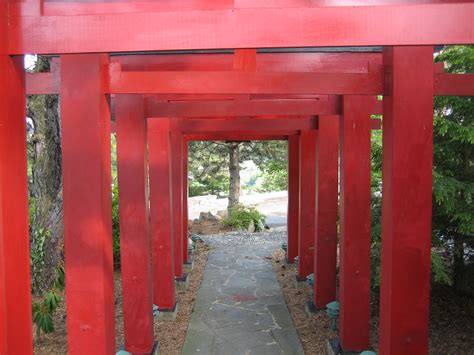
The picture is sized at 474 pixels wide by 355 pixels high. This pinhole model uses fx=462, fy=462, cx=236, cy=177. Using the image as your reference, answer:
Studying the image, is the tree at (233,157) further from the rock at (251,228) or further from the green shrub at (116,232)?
the green shrub at (116,232)

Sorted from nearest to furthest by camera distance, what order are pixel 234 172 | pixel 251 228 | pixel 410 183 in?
pixel 410 183 < pixel 251 228 < pixel 234 172

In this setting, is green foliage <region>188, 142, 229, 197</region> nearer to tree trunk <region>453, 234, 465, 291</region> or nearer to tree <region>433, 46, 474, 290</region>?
tree trunk <region>453, 234, 465, 291</region>

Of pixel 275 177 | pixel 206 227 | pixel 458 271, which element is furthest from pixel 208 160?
pixel 458 271

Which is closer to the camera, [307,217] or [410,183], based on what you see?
[410,183]

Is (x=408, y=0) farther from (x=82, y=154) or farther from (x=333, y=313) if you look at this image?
(x=333, y=313)

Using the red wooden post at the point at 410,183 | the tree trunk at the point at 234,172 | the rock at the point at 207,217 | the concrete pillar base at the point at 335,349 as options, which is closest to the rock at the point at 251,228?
the tree trunk at the point at 234,172

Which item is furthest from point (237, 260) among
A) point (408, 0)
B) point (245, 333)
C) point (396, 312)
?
point (408, 0)

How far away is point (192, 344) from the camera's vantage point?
6824 mm

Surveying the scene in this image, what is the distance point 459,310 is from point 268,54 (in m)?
5.08

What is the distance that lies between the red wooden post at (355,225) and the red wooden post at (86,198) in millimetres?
3041

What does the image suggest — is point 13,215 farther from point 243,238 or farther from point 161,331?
point 243,238

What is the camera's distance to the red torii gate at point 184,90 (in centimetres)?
255

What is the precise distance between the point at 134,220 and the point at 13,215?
306cm

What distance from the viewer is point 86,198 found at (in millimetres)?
3617
